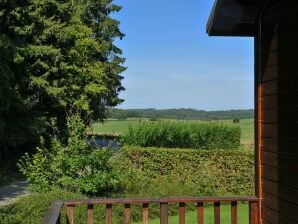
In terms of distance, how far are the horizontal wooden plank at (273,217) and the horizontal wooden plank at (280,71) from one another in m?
1.18

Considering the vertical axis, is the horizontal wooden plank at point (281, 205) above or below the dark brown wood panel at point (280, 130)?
below

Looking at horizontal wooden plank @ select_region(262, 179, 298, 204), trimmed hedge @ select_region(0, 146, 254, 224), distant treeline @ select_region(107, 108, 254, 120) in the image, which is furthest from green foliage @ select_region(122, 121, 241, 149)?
horizontal wooden plank @ select_region(262, 179, 298, 204)

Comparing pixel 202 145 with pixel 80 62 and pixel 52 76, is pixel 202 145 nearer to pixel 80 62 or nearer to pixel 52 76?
pixel 52 76

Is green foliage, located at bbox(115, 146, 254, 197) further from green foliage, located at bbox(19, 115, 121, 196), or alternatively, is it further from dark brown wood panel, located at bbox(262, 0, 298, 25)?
dark brown wood panel, located at bbox(262, 0, 298, 25)

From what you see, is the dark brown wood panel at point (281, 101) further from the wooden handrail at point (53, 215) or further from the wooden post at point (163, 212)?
the wooden handrail at point (53, 215)

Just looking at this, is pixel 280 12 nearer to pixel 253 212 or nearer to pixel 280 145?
pixel 280 145

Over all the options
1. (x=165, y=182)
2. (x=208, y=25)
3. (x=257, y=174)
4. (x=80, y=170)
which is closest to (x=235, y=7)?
(x=208, y=25)

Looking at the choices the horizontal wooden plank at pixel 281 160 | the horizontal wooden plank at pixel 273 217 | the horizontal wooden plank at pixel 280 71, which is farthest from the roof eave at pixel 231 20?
the horizontal wooden plank at pixel 273 217

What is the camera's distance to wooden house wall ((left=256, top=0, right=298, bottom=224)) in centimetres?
415

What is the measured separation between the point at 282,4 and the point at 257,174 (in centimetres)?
164

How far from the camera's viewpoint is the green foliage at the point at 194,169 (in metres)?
14.3

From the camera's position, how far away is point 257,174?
16.5ft

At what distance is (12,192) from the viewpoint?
15617mm

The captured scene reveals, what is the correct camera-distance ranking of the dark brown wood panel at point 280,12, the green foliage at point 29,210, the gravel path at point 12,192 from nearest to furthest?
the dark brown wood panel at point 280,12
the green foliage at point 29,210
the gravel path at point 12,192
